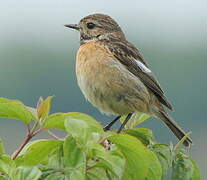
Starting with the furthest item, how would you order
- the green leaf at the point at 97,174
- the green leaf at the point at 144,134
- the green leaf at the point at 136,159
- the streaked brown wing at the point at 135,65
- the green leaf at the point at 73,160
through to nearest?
the streaked brown wing at the point at 135,65 → the green leaf at the point at 144,134 → the green leaf at the point at 136,159 → the green leaf at the point at 97,174 → the green leaf at the point at 73,160

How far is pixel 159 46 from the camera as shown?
A: 9462 centimetres

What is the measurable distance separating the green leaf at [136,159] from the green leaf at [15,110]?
394 millimetres

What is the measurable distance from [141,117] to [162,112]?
2.31 metres

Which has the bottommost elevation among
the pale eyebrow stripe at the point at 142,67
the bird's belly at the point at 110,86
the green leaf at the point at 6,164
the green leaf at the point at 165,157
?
the bird's belly at the point at 110,86

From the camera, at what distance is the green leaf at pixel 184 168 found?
3.94 m

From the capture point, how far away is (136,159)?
11.7 feet

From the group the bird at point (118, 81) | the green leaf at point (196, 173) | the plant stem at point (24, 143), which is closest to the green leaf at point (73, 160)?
the plant stem at point (24, 143)

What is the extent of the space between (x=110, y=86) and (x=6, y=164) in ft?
11.2

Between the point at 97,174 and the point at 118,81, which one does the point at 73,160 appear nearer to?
the point at 97,174

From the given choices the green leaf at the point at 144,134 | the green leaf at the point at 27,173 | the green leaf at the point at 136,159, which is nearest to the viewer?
the green leaf at the point at 27,173

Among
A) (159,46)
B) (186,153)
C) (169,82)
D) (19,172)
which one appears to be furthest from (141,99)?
(159,46)

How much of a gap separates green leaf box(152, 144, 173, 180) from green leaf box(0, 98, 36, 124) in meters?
0.69

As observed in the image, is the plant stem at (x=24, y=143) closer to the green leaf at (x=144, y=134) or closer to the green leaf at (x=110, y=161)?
the green leaf at (x=110, y=161)

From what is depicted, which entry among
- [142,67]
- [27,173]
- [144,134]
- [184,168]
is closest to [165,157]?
[184,168]
